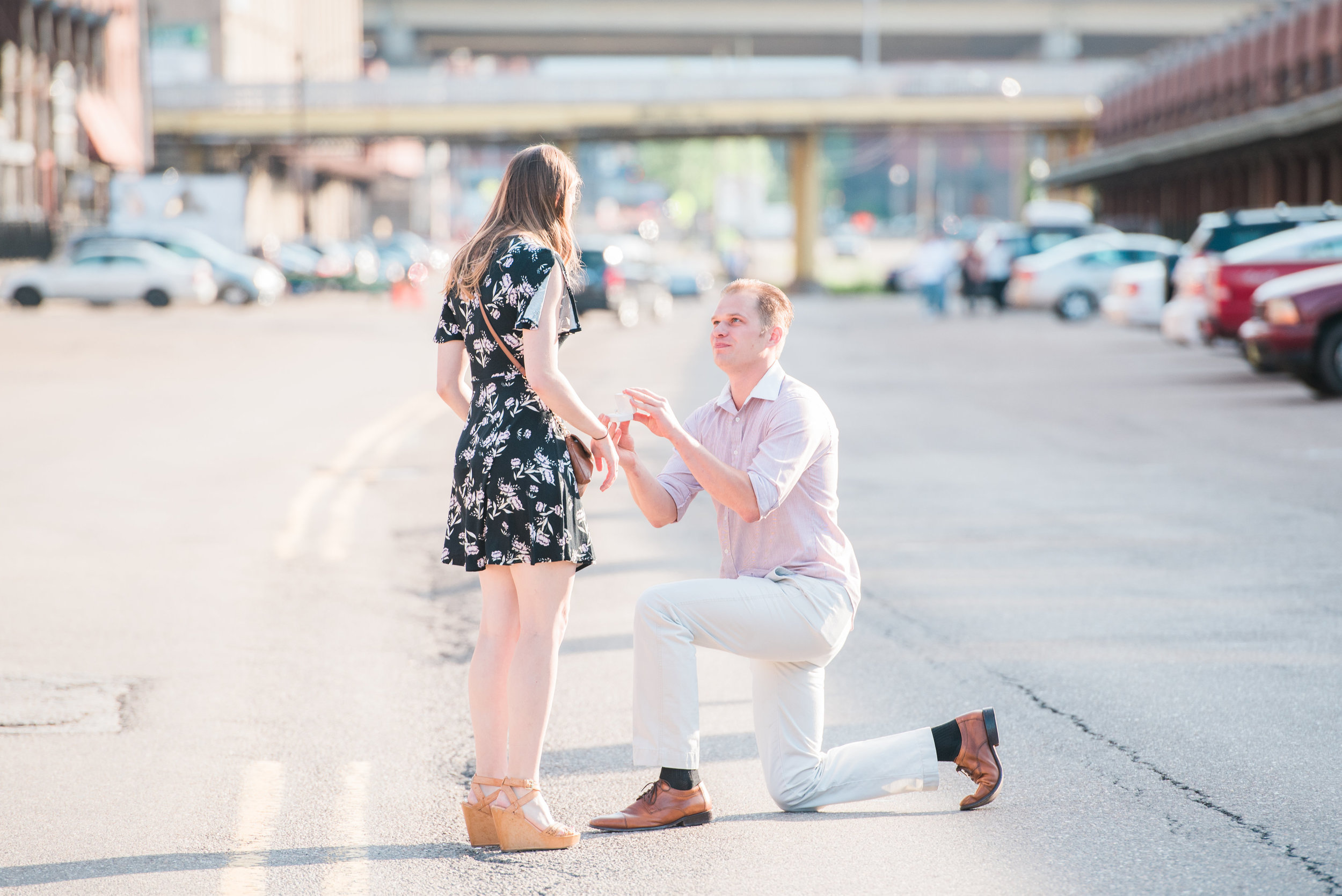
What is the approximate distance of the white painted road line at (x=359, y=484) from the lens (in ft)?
32.6

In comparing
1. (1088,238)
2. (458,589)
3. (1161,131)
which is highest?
(1161,131)

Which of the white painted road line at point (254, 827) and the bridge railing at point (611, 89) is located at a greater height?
the bridge railing at point (611, 89)

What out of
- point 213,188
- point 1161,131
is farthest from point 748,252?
point 213,188

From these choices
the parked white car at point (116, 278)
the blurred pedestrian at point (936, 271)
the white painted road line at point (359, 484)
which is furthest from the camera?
the parked white car at point (116, 278)

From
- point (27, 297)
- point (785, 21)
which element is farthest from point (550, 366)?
point (785, 21)

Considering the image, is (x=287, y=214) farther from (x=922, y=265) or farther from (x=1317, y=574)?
(x=1317, y=574)

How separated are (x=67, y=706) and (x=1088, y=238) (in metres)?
35.4

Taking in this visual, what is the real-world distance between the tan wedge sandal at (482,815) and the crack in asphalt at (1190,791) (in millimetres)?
2110

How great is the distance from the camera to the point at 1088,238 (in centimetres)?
3909

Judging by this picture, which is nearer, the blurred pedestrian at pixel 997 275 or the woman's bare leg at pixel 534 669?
the woman's bare leg at pixel 534 669

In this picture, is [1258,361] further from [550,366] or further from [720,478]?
[550,366]

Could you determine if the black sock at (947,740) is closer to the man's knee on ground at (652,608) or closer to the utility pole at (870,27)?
the man's knee on ground at (652,608)

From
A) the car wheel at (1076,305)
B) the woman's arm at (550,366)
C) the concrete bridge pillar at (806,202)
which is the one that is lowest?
the car wheel at (1076,305)

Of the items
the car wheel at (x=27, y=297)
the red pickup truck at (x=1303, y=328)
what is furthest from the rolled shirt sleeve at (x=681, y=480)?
the car wheel at (x=27, y=297)
